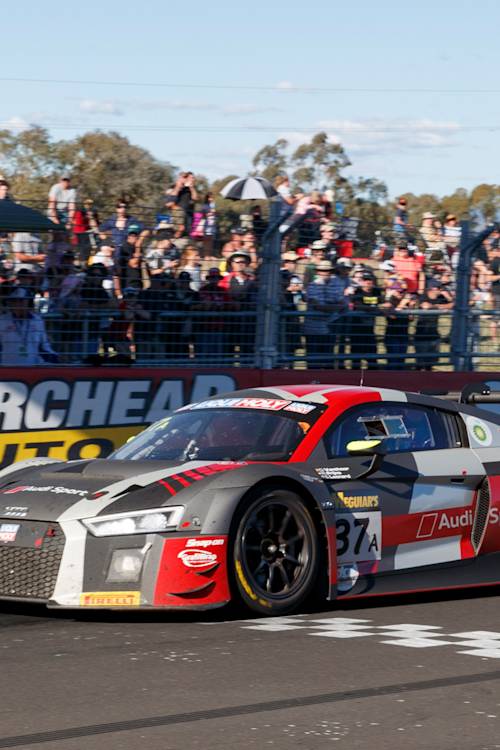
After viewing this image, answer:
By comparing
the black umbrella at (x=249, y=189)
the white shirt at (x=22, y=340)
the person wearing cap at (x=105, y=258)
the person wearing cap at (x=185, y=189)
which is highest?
the black umbrella at (x=249, y=189)

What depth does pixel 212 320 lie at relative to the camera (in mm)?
12695

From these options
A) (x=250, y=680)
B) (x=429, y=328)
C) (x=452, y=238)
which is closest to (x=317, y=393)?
(x=250, y=680)

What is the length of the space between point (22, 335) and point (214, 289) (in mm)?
2007

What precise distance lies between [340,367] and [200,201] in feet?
13.9

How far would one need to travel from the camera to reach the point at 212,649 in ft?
20.4

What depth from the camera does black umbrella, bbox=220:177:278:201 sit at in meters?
20.1

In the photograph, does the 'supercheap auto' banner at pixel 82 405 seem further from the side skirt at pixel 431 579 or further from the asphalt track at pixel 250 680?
the side skirt at pixel 431 579

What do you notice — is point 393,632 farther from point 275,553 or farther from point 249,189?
point 249,189

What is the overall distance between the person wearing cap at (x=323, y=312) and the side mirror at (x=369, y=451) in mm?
5449

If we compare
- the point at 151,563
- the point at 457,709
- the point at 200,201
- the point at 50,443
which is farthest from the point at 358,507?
the point at 200,201

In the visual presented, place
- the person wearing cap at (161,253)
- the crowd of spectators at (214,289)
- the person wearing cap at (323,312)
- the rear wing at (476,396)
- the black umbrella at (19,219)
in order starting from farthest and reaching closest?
the person wearing cap at (323,312)
the person wearing cap at (161,253)
the crowd of spectators at (214,289)
the black umbrella at (19,219)
the rear wing at (476,396)

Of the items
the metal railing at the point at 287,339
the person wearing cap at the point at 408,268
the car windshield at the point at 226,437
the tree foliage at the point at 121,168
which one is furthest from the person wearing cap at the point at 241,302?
the tree foliage at the point at 121,168

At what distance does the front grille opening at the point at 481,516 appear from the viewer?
827 cm

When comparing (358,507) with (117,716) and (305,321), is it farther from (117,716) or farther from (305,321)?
(305,321)
